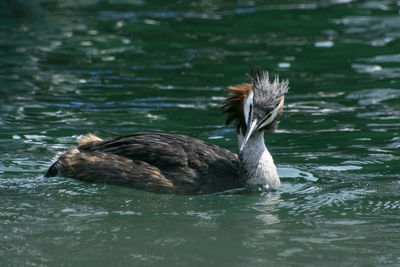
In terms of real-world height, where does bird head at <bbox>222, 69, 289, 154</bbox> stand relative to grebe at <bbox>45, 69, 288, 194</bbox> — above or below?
above

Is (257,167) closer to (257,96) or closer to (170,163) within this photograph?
(257,96)

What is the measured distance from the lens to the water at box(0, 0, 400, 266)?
7.54m

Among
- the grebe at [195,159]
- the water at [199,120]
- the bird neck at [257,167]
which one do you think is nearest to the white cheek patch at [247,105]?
the grebe at [195,159]

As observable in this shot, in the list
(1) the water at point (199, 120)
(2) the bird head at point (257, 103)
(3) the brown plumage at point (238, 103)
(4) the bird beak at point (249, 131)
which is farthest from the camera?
(3) the brown plumage at point (238, 103)

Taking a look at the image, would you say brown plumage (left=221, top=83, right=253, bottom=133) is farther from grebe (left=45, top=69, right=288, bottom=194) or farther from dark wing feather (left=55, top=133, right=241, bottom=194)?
dark wing feather (left=55, top=133, right=241, bottom=194)

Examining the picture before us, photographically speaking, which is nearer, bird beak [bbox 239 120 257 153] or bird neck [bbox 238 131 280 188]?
bird beak [bbox 239 120 257 153]

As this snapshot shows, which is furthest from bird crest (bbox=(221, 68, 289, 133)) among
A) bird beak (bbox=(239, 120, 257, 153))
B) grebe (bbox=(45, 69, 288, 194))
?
bird beak (bbox=(239, 120, 257, 153))

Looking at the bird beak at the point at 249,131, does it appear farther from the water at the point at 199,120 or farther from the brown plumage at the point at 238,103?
the water at the point at 199,120

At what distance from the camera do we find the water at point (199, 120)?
24.7ft

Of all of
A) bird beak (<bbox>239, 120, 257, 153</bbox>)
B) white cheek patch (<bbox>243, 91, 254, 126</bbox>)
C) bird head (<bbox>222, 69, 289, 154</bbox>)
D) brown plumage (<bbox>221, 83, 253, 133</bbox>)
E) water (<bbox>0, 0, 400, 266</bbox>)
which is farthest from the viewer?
brown plumage (<bbox>221, 83, 253, 133</bbox>)

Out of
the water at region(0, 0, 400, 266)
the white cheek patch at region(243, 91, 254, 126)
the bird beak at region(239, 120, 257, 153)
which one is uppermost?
the white cheek patch at region(243, 91, 254, 126)

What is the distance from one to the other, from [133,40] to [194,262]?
1057cm

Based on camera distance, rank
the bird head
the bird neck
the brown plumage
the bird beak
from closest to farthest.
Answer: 1. the bird beak
2. the bird head
3. the bird neck
4. the brown plumage

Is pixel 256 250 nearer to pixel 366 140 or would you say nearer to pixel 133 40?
pixel 366 140
